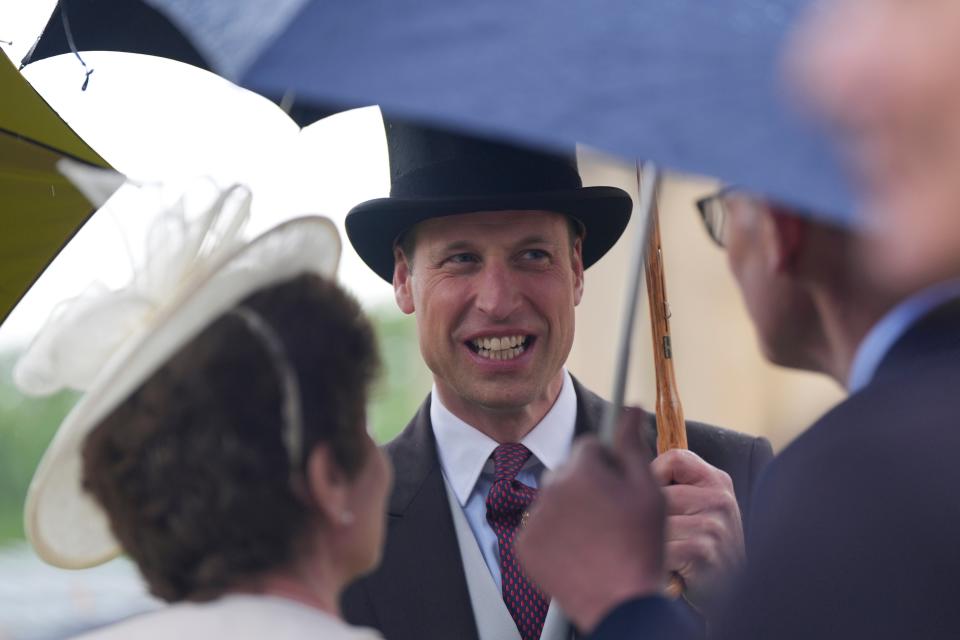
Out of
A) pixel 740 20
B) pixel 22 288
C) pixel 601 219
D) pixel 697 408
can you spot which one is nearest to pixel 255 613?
pixel 740 20

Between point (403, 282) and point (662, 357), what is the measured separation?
3.30 ft

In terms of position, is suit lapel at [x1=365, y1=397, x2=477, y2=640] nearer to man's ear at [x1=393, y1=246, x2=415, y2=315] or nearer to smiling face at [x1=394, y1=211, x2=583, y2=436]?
smiling face at [x1=394, y1=211, x2=583, y2=436]

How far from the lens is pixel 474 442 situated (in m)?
3.54

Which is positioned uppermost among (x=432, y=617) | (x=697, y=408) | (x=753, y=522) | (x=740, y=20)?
(x=740, y=20)

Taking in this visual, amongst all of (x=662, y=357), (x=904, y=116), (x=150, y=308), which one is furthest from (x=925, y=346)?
(x=662, y=357)

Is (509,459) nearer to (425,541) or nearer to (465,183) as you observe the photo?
(425,541)

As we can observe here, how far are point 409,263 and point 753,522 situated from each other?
2.19 m

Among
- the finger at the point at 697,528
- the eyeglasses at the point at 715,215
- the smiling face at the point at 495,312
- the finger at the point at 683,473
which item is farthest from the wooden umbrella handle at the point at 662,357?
the eyeglasses at the point at 715,215

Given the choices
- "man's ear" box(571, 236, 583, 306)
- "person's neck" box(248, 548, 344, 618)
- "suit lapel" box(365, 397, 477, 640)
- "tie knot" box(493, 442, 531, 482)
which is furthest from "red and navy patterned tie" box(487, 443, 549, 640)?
"person's neck" box(248, 548, 344, 618)

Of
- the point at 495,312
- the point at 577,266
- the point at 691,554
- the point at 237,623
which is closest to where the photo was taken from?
the point at 237,623

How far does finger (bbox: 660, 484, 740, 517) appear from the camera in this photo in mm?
2885

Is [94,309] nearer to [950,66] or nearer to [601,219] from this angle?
[950,66]

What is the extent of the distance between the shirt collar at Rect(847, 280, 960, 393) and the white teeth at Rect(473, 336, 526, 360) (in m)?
1.85

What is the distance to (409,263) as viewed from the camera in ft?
12.5
